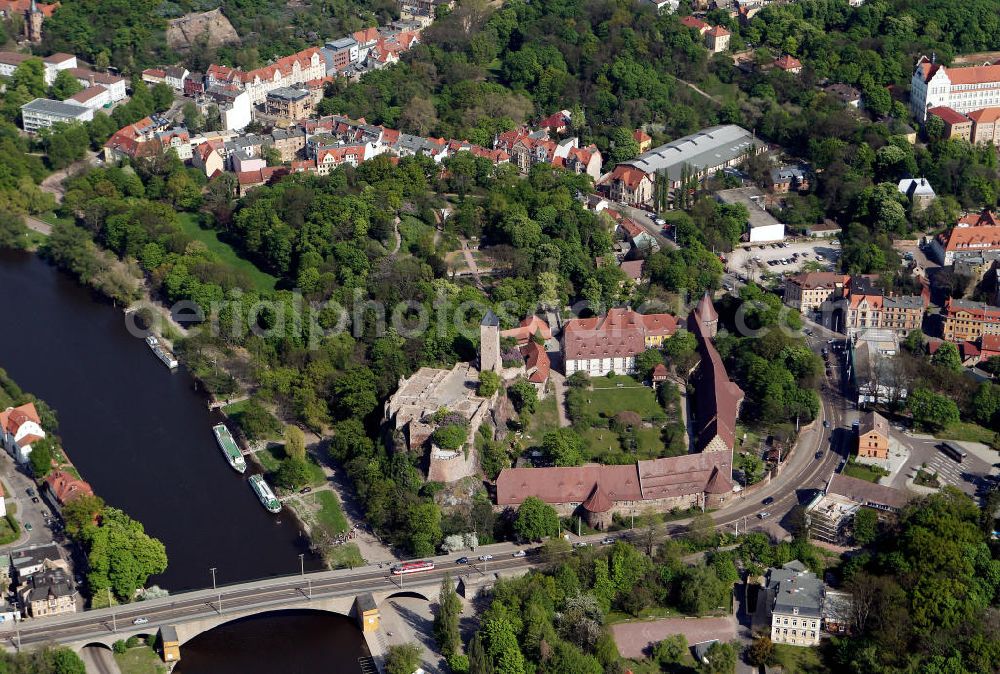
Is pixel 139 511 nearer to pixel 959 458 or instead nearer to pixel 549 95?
pixel 959 458

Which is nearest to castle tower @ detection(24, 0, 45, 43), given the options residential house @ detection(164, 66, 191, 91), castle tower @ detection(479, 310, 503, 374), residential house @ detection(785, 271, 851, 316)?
residential house @ detection(164, 66, 191, 91)

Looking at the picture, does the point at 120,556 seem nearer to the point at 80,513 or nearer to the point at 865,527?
the point at 80,513

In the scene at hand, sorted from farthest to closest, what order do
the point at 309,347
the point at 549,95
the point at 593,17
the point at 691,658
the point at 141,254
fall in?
the point at 593,17 < the point at 549,95 < the point at 141,254 < the point at 309,347 < the point at 691,658

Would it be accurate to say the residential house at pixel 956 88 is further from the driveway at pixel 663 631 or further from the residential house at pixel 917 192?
the driveway at pixel 663 631

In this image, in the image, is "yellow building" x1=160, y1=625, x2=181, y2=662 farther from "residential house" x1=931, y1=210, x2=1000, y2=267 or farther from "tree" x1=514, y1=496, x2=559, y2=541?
"residential house" x1=931, y1=210, x2=1000, y2=267

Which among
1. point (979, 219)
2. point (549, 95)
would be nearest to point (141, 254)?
point (549, 95)

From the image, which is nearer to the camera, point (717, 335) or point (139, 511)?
point (139, 511)
